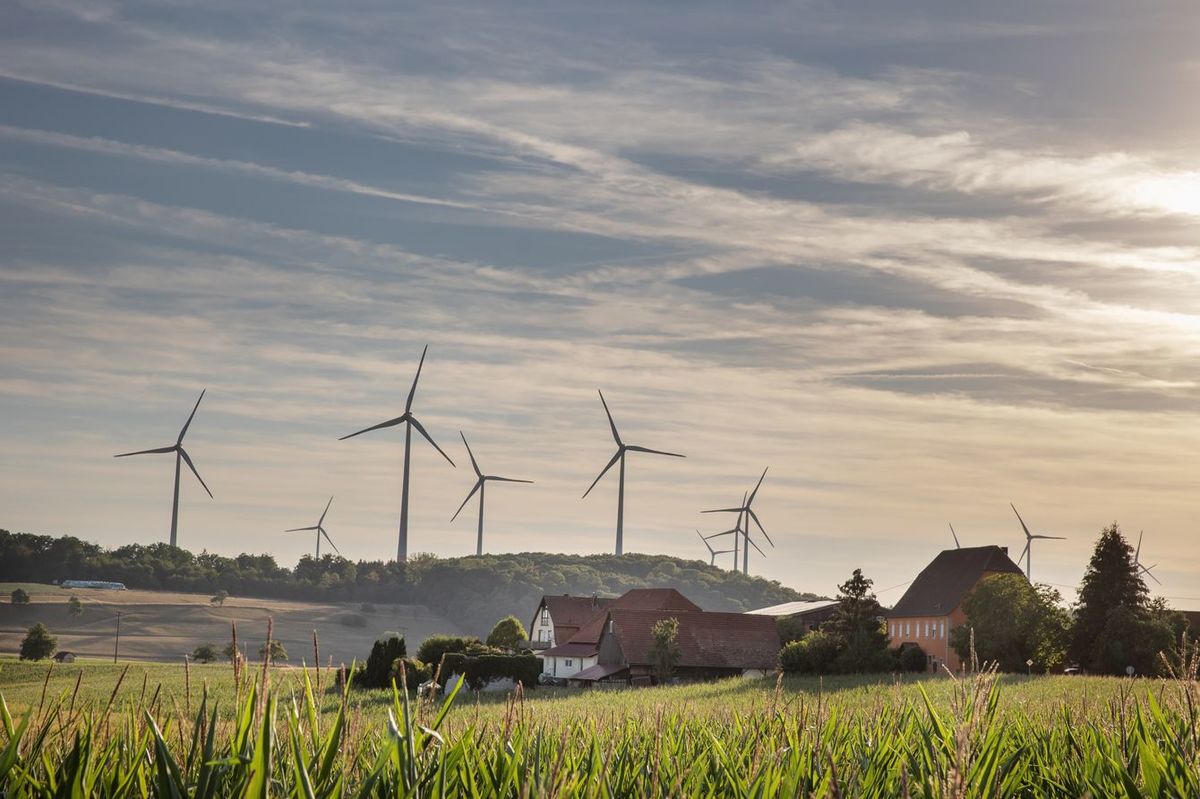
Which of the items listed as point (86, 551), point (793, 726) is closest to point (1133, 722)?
point (793, 726)

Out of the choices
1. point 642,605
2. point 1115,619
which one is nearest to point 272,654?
point 1115,619

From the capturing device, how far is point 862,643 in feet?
245

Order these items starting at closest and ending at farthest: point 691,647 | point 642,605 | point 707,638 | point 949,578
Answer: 1. point 691,647
2. point 707,638
3. point 949,578
4. point 642,605

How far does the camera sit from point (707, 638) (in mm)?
90812

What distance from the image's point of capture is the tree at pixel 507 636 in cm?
10334

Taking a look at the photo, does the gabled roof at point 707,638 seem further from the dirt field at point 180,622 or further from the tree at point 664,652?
the dirt field at point 180,622

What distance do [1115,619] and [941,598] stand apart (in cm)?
2648

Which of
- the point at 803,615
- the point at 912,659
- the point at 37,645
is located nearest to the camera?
the point at 912,659

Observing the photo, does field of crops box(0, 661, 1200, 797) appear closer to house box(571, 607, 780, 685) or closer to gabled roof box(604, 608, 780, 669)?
house box(571, 607, 780, 685)

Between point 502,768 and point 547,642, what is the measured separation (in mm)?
113826

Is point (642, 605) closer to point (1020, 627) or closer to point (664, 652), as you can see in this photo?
point (664, 652)

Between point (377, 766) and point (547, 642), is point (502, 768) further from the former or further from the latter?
point (547, 642)

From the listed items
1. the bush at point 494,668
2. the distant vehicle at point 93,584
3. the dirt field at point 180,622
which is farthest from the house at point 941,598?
the distant vehicle at point 93,584

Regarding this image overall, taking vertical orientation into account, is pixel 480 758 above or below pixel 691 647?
above
